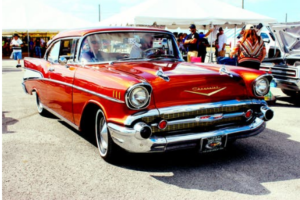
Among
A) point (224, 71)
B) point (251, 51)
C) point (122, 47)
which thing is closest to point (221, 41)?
point (251, 51)

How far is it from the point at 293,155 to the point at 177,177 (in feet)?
5.05

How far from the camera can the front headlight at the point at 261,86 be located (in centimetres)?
384

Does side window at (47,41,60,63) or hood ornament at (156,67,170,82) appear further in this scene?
side window at (47,41,60,63)

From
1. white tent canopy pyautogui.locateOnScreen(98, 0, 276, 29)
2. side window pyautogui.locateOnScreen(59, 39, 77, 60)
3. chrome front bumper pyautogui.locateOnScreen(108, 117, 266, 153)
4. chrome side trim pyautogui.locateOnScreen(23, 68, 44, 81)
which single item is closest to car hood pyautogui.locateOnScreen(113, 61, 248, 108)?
chrome front bumper pyautogui.locateOnScreen(108, 117, 266, 153)

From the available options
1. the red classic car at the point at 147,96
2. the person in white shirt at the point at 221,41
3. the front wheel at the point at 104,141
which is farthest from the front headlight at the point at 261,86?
the person in white shirt at the point at 221,41

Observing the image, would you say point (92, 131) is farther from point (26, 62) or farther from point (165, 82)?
point (26, 62)

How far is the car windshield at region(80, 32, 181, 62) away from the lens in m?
4.37

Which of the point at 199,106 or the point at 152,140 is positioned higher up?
the point at 199,106

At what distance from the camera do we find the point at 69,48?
4.95 meters

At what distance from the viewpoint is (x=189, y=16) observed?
12.4 meters

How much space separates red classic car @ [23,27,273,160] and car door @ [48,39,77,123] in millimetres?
13

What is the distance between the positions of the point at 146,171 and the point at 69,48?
2.28 m

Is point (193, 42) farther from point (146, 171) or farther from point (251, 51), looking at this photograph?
point (146, 171)

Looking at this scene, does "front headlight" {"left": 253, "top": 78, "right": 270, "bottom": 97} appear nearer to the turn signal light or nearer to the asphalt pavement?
the asphalt pavement
